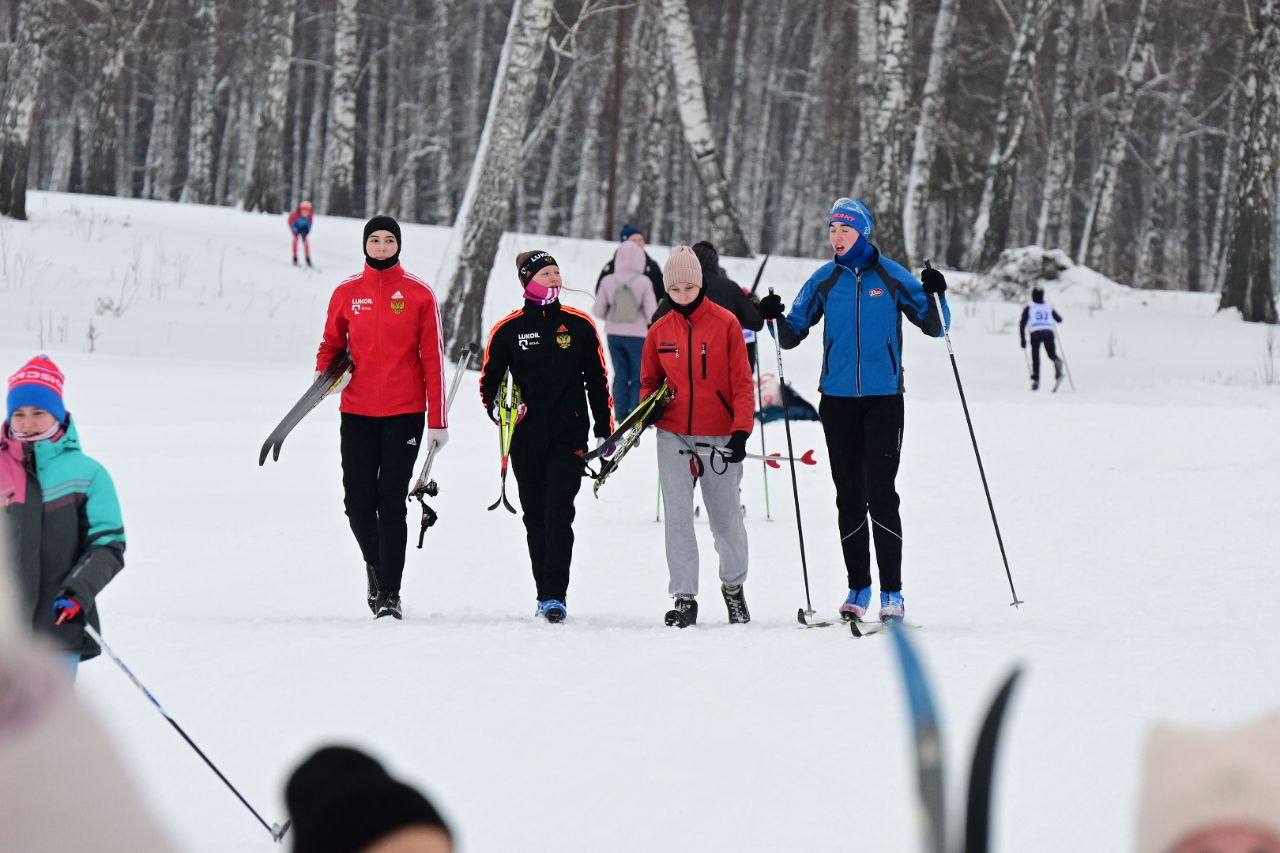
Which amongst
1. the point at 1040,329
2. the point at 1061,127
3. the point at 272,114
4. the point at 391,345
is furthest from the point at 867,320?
the point at 1061,127

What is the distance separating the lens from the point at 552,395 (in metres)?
6.87

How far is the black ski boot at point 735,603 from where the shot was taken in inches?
272

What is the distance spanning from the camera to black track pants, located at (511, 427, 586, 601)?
6906mm

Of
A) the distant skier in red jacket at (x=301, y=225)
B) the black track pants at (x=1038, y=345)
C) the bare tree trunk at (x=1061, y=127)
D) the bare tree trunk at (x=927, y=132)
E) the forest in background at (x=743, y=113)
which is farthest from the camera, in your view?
the bare tree trunk at (x=1061, y=127)

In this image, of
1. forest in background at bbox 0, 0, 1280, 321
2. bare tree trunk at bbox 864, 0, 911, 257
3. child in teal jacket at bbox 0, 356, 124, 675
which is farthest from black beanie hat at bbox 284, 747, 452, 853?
bare tree trunk at bbox 864, 0, 911, 257

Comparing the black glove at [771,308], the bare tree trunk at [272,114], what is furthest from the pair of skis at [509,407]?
the bare tree trunk at [272,114]

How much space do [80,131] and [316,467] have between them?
42669 millimetres

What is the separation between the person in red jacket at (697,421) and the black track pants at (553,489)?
0.42m

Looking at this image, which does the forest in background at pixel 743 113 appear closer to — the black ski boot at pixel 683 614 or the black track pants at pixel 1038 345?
the black track pants at pixel 1038 345

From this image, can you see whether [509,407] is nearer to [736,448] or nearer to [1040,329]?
[736,448]

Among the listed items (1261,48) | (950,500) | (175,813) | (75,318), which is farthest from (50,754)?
(1261,48)

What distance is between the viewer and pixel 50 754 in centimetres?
135

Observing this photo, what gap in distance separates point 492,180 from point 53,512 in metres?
12.2

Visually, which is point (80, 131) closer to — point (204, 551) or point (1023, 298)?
point (1023, 298)
